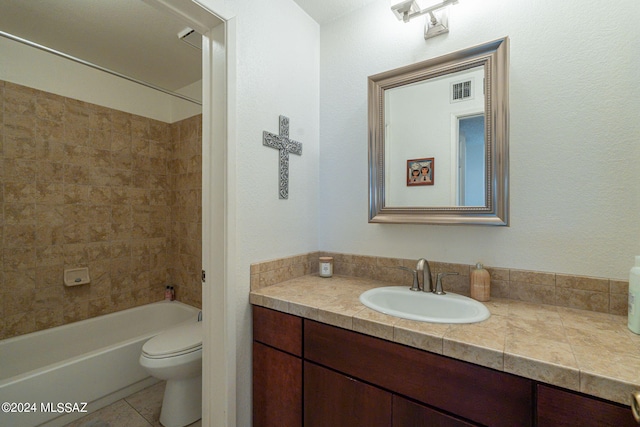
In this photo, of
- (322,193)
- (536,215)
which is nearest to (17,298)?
(322,193)

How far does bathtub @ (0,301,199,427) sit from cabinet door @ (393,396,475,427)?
6.24ft

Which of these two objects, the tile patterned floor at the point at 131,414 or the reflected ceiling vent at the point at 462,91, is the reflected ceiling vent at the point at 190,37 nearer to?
the reflected ceiling vent at the point at 462,91

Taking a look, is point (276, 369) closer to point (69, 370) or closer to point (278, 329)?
point (278, 329)

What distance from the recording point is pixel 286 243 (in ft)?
4.82

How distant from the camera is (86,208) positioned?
2.14 m

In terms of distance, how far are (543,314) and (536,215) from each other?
39cm

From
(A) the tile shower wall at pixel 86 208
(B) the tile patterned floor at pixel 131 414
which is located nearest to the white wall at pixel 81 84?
(A) the tile shower wall at pixel 86 208

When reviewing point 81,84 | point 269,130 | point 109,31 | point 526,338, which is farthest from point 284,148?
point 81,84

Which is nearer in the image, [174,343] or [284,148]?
[284,148]

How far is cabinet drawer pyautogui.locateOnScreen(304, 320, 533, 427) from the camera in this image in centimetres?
69

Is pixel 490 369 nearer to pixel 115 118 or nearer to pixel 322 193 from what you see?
pixel 322 193

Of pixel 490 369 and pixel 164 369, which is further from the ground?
pixel 490 369

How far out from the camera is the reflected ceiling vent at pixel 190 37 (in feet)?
5.74

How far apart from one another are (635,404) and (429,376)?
1.37 feet
